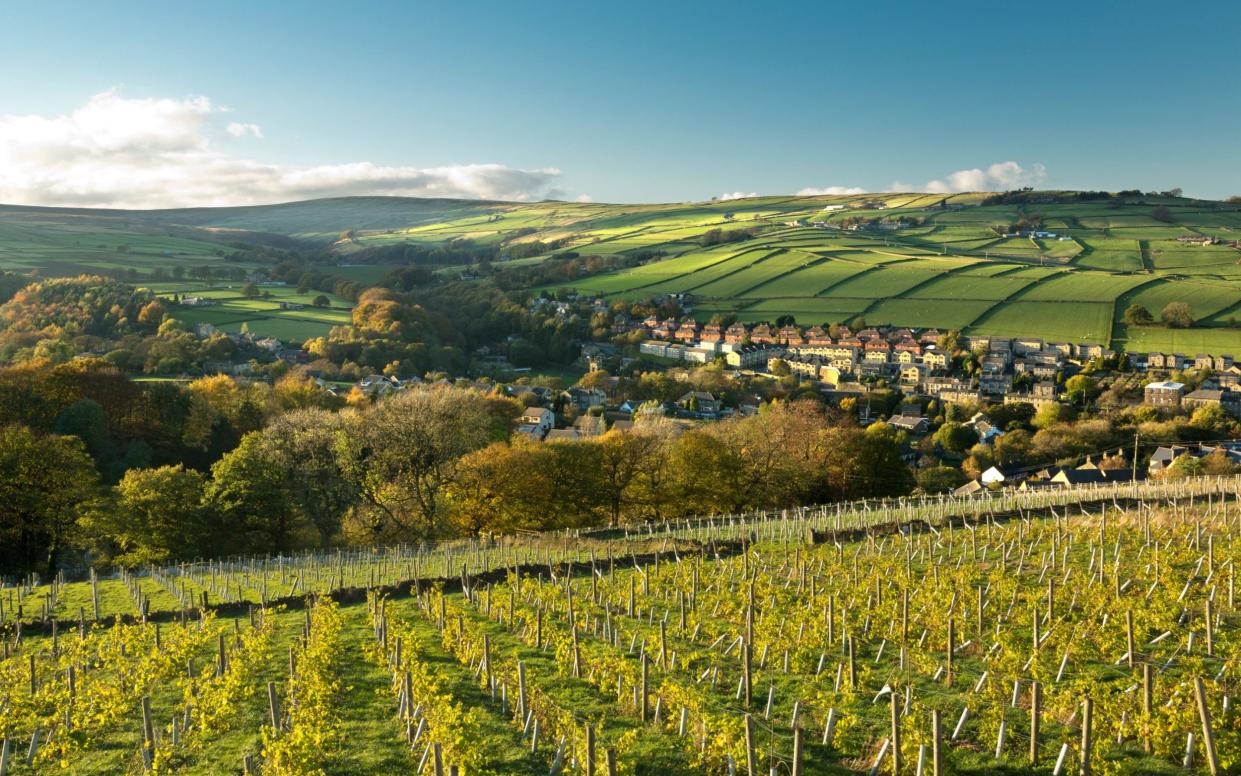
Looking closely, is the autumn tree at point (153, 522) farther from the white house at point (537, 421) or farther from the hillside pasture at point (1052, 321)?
the hillside pasture at point (1052, 321)

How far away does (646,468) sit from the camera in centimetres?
4716

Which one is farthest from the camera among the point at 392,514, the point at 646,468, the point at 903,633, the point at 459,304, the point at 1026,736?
the point at 459,304

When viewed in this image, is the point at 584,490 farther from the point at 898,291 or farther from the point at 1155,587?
the point at 898,291

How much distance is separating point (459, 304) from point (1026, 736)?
5410 inches

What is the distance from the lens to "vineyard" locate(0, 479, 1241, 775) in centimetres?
1138

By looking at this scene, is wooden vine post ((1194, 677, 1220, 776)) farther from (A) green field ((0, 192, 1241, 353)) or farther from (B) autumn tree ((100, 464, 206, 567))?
(A) green field ((0, 192, 1241, 353))

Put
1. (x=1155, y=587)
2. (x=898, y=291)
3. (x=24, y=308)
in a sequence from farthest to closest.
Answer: (x=898, y=291) → (x=24, y=308) → (x=1155, y=587)

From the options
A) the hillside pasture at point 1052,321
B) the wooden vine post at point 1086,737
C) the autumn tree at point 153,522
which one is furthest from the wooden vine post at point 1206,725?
the hillside pasture at point 1052,321

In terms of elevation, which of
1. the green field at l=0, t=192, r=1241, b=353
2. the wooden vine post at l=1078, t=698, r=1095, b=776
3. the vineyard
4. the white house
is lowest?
the white house

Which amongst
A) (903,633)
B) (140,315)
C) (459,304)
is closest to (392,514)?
(903,633)

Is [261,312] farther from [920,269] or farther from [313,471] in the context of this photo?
[920,269]

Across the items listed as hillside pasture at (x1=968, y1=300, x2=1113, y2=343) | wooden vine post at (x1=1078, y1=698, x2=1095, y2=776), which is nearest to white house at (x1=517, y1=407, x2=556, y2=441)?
wooden vine post at (x1=1078, y1=698, x2=1095, y2=776)

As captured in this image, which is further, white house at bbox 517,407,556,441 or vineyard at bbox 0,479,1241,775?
white house at bbox 517,407,556,441

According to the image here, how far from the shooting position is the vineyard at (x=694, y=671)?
11.4 metres
